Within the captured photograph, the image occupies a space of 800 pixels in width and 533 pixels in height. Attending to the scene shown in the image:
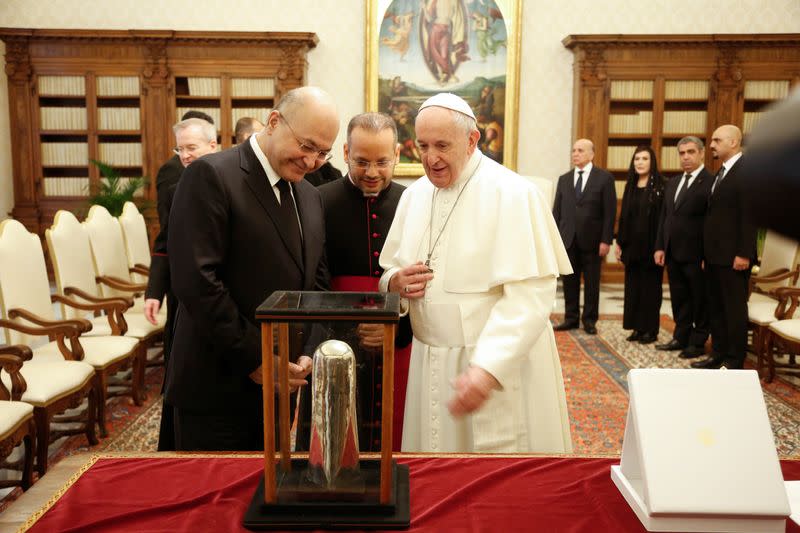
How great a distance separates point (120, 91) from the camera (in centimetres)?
985

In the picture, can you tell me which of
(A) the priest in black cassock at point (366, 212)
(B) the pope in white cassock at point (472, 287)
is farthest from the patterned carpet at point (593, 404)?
(A) the priest in black cassock at point (366, 212)

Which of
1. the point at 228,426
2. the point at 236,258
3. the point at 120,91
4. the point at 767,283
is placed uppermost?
the point at 120,91

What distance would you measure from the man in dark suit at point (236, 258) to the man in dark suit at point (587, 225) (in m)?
5.56

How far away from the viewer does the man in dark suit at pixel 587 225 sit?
7.37 metres

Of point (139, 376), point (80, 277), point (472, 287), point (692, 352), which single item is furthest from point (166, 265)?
point (692, 352)

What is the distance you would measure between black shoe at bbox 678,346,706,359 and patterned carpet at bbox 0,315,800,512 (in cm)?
9

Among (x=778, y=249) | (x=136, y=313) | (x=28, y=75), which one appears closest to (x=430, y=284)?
(x=136, y=313)

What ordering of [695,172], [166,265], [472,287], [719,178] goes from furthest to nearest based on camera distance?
[695,172], [719,178], [166,265], [472,287]

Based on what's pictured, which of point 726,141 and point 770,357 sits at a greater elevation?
point 726,141

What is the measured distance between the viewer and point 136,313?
18.1 feet

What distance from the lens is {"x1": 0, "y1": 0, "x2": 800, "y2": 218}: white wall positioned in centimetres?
1011

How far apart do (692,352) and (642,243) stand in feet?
3.92

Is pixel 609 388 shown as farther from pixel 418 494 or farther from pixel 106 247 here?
pixel 418 494

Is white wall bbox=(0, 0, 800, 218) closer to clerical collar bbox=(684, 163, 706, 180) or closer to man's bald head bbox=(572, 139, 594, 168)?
man's bald head bbox=(572, 139, 594, 168)
